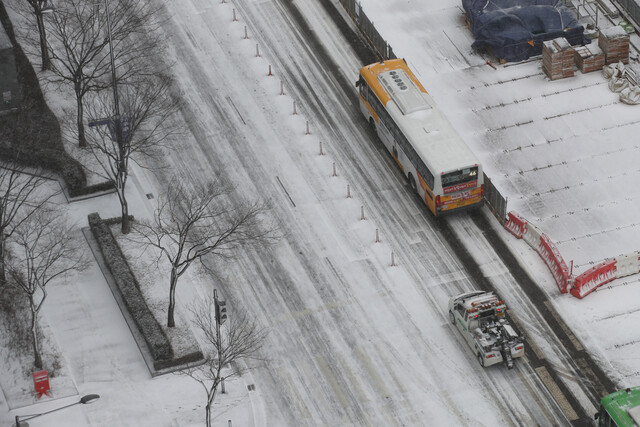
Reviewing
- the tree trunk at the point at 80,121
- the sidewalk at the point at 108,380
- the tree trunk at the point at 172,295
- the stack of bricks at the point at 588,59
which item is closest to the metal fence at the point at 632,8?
the stack of bricks at the point at 588,59

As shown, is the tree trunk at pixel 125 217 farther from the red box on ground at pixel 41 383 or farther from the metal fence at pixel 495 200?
the metal fence at pixel 495 200

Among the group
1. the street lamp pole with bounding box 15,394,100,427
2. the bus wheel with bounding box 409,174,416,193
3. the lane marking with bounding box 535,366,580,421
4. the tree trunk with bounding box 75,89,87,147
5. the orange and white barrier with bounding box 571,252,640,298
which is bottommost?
the lane marking with bounding box 535,366,580,421

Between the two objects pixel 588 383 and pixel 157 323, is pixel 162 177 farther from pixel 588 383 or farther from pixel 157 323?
pixel 588 383

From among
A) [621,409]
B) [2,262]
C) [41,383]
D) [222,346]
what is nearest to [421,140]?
[222,346]

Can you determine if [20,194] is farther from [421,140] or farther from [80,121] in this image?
[421,140]

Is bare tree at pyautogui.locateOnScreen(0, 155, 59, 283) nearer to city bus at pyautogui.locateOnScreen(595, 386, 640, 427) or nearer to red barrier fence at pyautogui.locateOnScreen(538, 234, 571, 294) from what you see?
red barrier fence at pyautogui.locateOnScreen(538, 234, 571, 294)

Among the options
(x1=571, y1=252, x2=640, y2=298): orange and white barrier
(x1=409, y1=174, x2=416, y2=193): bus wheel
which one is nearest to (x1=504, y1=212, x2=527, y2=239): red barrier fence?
(x1=571, y1=252, x2=640, y2=298): orange and white barrier

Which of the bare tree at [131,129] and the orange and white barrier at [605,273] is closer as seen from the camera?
the orange and white barrier at [605,273]
